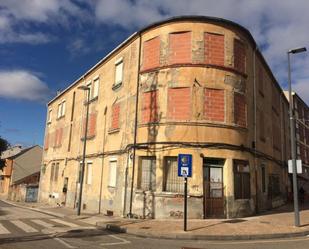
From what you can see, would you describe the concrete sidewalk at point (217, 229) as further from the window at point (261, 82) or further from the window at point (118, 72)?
the window at point (118, 72)

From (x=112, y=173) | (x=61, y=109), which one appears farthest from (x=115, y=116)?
(x=61, y=109)

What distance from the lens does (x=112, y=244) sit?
1080cm

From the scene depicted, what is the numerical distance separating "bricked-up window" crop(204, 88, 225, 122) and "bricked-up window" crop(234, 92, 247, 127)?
90cm

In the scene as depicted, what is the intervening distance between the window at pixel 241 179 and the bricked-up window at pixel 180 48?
19.3 ft

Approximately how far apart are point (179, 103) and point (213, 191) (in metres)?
4.62

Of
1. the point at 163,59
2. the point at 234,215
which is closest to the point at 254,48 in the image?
the point at 163,59

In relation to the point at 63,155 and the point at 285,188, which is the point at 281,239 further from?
the point at 63,155

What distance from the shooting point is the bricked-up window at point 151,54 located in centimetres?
1911

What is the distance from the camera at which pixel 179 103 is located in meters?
18.0

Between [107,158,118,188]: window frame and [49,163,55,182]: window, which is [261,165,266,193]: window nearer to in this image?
[107,158,118,188]: window frame

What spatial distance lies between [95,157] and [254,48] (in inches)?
484

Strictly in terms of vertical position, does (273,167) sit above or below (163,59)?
below

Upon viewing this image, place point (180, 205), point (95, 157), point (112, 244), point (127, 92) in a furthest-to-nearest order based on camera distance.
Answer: point (95, 157) → point (127, 92) → point (180, 205) → point (112, 244)

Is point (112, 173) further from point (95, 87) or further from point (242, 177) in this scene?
point (95, 87)
